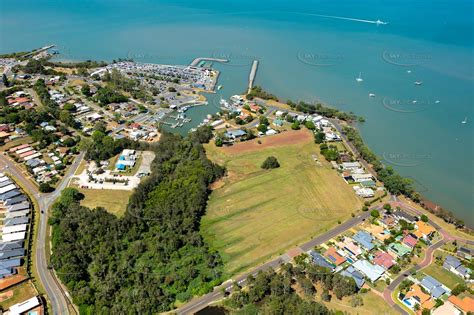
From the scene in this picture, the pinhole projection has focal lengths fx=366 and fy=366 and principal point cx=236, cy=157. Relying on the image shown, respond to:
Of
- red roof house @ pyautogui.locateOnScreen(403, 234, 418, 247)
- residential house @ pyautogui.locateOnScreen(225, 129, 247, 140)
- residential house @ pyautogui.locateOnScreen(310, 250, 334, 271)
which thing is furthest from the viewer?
residential house @ pyautogui.locateOnScreen(225, 129, 247, 140)

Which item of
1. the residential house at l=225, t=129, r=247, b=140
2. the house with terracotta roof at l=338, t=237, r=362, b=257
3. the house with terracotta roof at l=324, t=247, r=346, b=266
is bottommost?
the house with terracotta roof at l=324, t=247, r=346, b=266

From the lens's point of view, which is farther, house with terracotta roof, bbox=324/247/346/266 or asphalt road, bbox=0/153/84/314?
house with terracotta roof, bbox=324/247/346/266

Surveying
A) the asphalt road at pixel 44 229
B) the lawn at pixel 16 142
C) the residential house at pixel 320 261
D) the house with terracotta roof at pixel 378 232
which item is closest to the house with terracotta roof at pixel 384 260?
the house with terracotta roof at pixel 378 232

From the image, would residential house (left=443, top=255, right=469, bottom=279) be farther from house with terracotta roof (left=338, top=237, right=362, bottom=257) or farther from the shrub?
the shrub

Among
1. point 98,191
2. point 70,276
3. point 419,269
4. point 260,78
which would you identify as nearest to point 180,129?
point 98,191

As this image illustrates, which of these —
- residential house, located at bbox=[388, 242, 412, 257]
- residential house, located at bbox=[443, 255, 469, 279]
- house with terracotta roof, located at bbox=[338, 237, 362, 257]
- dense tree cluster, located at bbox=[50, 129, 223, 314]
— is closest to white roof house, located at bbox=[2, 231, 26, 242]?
dense tree cluster, located at bbox=[50, 129, 223, 314]

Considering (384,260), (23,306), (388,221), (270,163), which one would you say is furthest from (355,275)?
(23,306)

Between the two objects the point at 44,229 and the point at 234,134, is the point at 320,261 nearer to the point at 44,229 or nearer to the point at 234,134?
the point at 234,134
